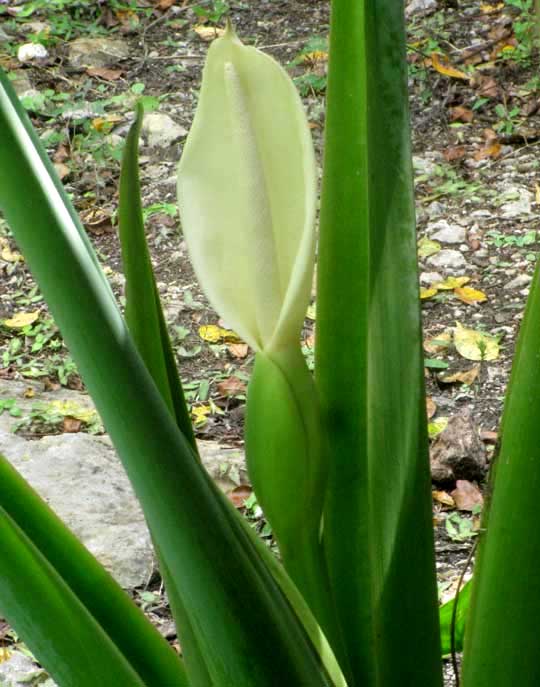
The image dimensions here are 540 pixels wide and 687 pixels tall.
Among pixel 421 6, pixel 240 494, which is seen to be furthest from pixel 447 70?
pixel 240 494

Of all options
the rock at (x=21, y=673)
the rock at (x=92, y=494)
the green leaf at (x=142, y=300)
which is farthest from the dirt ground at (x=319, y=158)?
the green leaf at (x=142, y=300)

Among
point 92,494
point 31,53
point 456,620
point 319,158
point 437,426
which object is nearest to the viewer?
point 456,620

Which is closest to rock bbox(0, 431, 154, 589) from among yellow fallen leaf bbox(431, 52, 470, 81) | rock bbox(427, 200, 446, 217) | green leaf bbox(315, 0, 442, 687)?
green leaf bbox(315, 0, 442, 687)

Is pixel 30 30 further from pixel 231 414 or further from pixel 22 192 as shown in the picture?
pixel 22 192

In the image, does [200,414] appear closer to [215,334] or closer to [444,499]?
[215,334]

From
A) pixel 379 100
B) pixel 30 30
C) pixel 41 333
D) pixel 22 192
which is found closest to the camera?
pixel 22 192

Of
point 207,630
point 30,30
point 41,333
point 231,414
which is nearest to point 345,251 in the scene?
point 207,630

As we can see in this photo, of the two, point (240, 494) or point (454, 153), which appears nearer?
point (240, 494)
